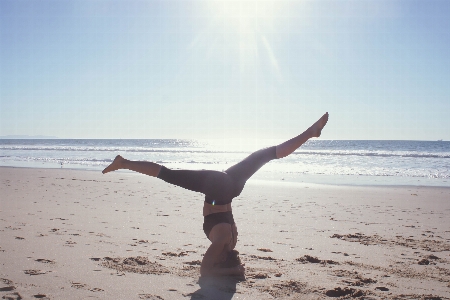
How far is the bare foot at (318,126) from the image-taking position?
4.21 meters

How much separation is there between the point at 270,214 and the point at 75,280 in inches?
187

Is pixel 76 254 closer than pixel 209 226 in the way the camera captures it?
No

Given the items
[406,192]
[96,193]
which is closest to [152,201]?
[96,193]

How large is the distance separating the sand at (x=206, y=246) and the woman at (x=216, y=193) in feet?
0.59

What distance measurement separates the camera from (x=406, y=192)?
11.5 metres

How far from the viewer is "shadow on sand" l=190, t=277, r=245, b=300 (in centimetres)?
325

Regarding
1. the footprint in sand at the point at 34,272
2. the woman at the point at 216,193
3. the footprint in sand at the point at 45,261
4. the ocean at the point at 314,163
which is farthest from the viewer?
the ocean at the point at 314,163

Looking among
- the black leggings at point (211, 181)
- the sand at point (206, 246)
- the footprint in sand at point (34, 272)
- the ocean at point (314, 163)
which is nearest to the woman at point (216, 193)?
the black leggings at point (211, 181)

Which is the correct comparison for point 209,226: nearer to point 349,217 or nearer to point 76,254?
point 76,254

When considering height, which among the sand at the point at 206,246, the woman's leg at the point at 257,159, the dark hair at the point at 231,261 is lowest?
the sand at the point at 206,246

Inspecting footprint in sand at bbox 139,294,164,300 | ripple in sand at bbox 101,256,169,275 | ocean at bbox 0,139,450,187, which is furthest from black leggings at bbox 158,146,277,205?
ocean at bbox 0,139,450,187

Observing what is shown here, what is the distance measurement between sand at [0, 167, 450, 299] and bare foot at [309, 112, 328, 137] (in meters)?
1.43

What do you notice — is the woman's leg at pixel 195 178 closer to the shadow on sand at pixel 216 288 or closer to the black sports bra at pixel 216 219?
the black sports bra at pixel 216 219

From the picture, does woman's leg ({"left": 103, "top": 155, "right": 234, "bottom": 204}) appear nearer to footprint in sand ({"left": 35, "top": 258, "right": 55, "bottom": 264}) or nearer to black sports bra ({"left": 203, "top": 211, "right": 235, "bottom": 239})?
black sports bra ({"left": 203, "top": 211, "right": 235, "bottom": 239})
